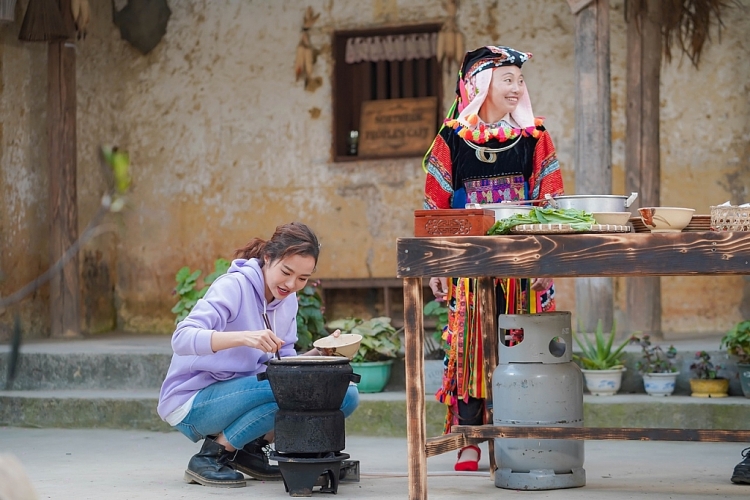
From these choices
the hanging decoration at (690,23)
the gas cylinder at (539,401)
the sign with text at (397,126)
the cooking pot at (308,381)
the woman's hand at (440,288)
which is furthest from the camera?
the sign with text at (397,126)

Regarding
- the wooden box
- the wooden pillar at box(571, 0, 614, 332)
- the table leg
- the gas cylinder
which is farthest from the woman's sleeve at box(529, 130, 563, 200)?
the wooden pillar at box(571, 0, 614, 332)

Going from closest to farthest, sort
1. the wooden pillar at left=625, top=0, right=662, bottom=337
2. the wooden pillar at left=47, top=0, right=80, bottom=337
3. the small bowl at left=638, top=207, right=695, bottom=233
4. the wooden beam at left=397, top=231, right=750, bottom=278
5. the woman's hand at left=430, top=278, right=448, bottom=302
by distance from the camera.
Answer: the wooden beam at left=397, top=231, right=750, bottom=278
the small bowl at left=638, top=207, right=695, bottom=233
the woman's hand at left=430, top=278, right=448, bottom=302
the wooden pillar at left=625, top=0, right=662, bottom=337
the wooden pillar at left=47, top=0, right=80, bottom=337

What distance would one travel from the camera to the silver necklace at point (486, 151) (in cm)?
433

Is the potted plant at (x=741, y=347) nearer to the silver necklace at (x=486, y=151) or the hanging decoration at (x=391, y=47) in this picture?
the silver necklace at (x=486, y=151)

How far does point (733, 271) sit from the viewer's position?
3090mm

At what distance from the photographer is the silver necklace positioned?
4.33 m

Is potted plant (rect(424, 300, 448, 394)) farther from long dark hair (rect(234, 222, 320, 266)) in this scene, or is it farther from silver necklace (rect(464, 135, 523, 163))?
long dark hair (rect(234, 222, 320, 266))

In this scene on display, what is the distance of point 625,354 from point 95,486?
3.33 meters

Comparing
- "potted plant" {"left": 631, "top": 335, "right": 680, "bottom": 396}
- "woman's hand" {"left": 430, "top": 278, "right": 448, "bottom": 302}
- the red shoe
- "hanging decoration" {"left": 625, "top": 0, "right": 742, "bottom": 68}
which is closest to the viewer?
the red shoe

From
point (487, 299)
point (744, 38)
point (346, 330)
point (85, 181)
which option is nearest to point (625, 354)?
point (346, 330)

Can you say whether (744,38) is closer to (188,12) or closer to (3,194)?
(188,12)

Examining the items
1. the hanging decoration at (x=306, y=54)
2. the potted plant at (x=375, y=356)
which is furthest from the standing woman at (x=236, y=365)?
the hanging decoration at (x=306, y=54)

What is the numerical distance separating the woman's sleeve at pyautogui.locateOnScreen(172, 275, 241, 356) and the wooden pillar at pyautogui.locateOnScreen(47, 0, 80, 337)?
465cm

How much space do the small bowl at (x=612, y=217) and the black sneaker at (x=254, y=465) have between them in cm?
162
